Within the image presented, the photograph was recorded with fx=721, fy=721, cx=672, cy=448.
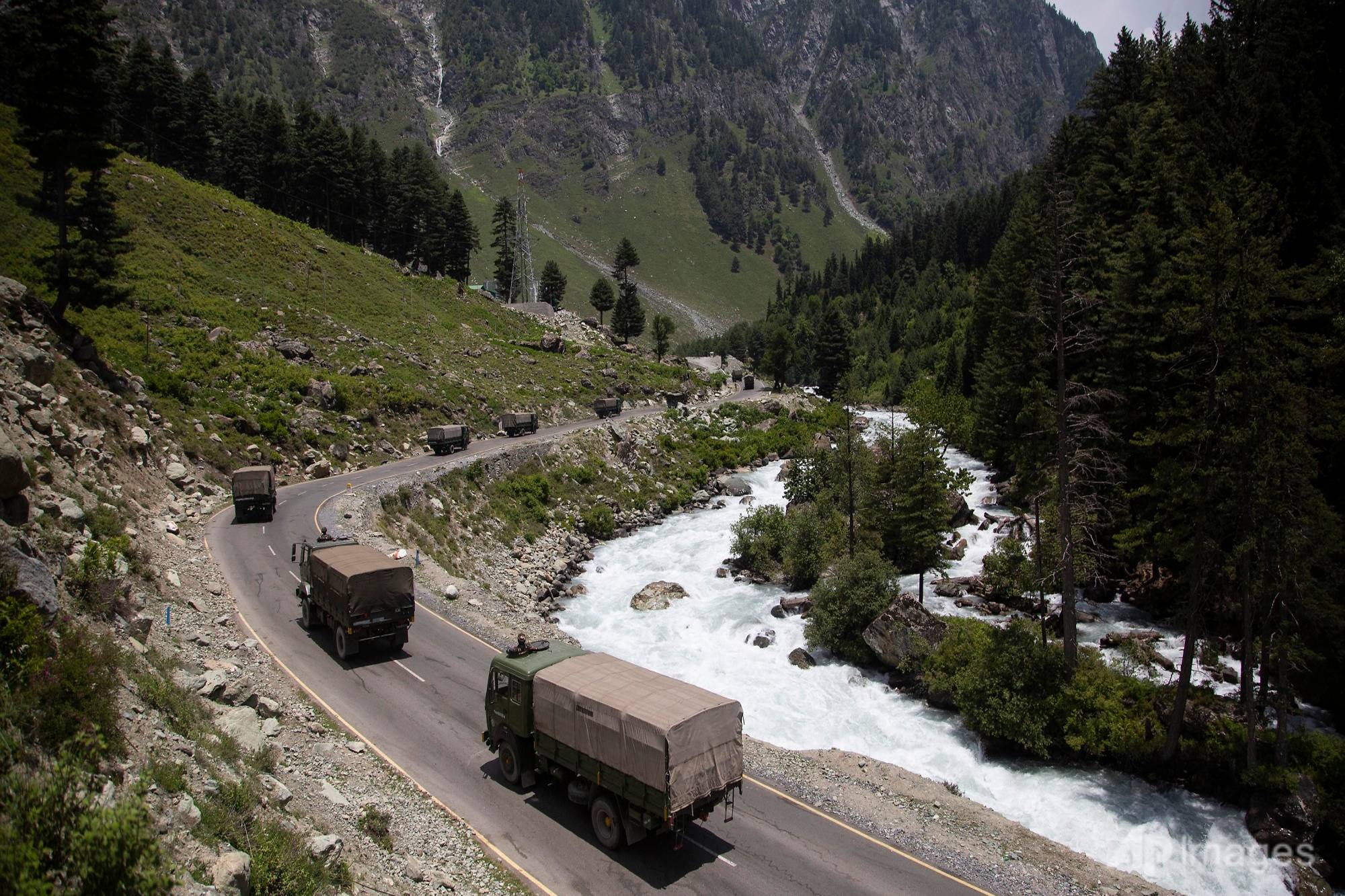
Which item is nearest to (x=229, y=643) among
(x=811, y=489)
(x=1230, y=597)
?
(x=1230, y=597)

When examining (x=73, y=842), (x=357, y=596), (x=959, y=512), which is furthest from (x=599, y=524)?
(x=73, y=842)

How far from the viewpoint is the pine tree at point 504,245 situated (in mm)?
118500

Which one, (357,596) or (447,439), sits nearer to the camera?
(357,596)

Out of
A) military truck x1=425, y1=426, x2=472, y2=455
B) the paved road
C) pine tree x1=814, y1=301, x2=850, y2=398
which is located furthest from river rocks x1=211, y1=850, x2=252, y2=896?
pine tree x1=814, y1=301, x2=850, y2=398

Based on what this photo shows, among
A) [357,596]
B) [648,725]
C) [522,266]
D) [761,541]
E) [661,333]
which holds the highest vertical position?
[522,266]

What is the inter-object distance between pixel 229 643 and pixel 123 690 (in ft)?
31.0

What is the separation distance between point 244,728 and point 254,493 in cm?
2287

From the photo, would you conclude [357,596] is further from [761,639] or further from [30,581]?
[761,639]

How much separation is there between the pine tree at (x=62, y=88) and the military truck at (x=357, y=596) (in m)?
25.0

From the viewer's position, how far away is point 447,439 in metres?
53.5

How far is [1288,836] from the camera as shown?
61.8ft

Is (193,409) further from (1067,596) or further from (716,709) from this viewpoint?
(1067,596)

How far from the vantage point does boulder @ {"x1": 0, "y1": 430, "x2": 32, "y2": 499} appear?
16578mm

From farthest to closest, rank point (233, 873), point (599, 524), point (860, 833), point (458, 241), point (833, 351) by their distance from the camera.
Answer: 1. point (833, 351)
2. point (458, 241)
3. point (599, 524)
4. point (860, 833)
5. point (233, 873)
